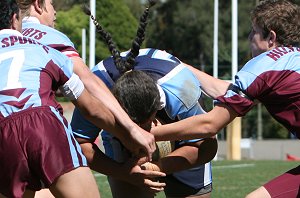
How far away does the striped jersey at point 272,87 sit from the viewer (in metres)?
4.88

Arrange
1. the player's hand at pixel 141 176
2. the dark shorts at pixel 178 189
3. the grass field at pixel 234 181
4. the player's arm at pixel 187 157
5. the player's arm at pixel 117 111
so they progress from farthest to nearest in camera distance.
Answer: the grass field at pixel 234 181
the dark shorts at pixel 178 189
the player's arm at pixel 187 157
the player's hand at pixel 141 176
the player's arm at pixel 117 111

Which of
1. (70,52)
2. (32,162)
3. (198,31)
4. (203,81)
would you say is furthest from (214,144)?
(198,31)

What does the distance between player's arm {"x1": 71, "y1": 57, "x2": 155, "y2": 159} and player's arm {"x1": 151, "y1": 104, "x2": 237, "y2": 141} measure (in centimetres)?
17

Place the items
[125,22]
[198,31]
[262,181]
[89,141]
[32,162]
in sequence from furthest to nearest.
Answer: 1. [198,31]
2. [125,22]
3. [262,181]
4. [89,141]
5. [32,162]

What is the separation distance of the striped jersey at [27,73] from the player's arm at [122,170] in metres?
0.99

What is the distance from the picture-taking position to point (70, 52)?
4871mm

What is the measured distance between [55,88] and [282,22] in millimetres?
1561

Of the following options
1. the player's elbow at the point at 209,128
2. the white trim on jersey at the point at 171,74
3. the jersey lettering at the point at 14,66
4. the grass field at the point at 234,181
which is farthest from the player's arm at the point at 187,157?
the grass field at the point at 234,181

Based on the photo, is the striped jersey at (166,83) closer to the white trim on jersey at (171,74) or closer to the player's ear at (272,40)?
the white trim on jersey at (171,74)

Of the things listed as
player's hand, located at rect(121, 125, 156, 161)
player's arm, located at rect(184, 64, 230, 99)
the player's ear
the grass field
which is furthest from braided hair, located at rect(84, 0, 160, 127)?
the grass field

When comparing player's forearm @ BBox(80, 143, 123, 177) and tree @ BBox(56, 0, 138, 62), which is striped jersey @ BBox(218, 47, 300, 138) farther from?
tree @ BBox(56, 0, 138, 62)

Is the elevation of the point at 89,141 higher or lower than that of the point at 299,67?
lower

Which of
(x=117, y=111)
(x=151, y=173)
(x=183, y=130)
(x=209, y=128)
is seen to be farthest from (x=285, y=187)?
(x=117, y=111)

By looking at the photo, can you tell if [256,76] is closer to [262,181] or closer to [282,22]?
[282,22]
